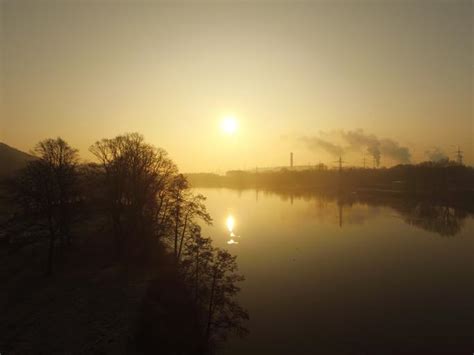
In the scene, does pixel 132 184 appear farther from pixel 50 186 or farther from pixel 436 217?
pixel 436 217

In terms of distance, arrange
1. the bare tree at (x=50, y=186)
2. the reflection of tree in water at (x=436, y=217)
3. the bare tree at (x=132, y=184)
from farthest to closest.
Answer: the reflection of tree in water at (x=436, y=217), the bare tree at (x=132, y=184), the bare tree at (x=50, y=186)

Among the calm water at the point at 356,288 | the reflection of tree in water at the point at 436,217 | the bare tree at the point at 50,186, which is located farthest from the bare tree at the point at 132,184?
the reflection of tree in water at the point at 436,217

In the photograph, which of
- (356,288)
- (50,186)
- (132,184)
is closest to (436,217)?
(356,288)

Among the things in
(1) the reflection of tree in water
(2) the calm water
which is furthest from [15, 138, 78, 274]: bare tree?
(1) the reflection of tree in water

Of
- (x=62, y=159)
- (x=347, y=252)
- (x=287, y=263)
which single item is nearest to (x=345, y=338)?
(x=287, y=263)

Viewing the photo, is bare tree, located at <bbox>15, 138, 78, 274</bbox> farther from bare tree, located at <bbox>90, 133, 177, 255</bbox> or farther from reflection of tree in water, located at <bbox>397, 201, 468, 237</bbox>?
reflection of tree in water, located at <bbox>397, 201, 468, 237</bbox>

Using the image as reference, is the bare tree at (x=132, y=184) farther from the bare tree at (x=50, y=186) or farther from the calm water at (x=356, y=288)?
the calm water at (x=356, y=288)
